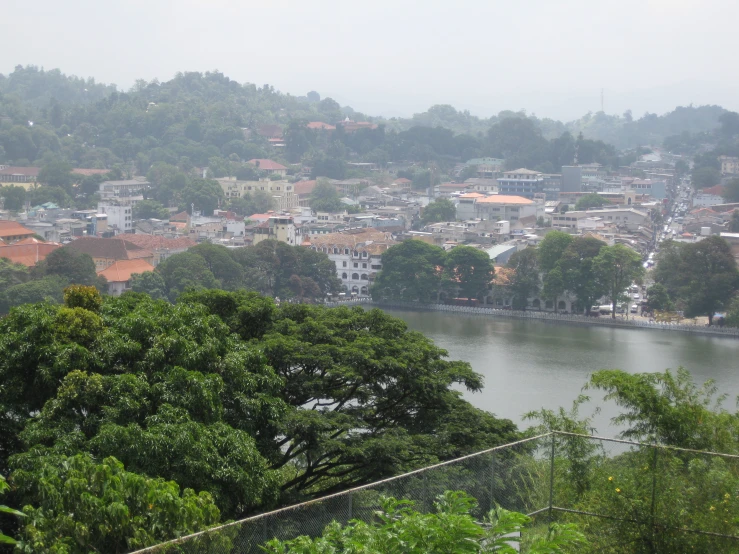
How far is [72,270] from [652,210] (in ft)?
61.5

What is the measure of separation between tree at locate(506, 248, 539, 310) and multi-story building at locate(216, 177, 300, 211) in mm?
15396

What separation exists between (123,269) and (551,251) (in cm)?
868

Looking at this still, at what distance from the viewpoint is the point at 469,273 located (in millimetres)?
21547

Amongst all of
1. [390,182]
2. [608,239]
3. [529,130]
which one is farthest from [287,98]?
[608,239]

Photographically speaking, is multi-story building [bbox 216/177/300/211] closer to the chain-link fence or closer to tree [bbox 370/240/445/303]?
tree [bbox 370/240/445/303]

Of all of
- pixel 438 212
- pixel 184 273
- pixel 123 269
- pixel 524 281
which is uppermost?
pixel 438 212

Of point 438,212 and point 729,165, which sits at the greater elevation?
point 729,165

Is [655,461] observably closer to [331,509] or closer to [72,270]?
[331,509]

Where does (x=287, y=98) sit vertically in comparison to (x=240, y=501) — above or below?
above

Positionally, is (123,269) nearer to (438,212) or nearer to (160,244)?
(160,244)

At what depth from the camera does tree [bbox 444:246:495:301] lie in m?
21.5

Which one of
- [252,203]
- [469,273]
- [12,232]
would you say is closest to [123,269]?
[12,232]

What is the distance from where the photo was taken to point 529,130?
46.7 m

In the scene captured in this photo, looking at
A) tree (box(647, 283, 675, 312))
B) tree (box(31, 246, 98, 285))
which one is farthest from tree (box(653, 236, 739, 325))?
tree (box(31, 246, 98, 285))
